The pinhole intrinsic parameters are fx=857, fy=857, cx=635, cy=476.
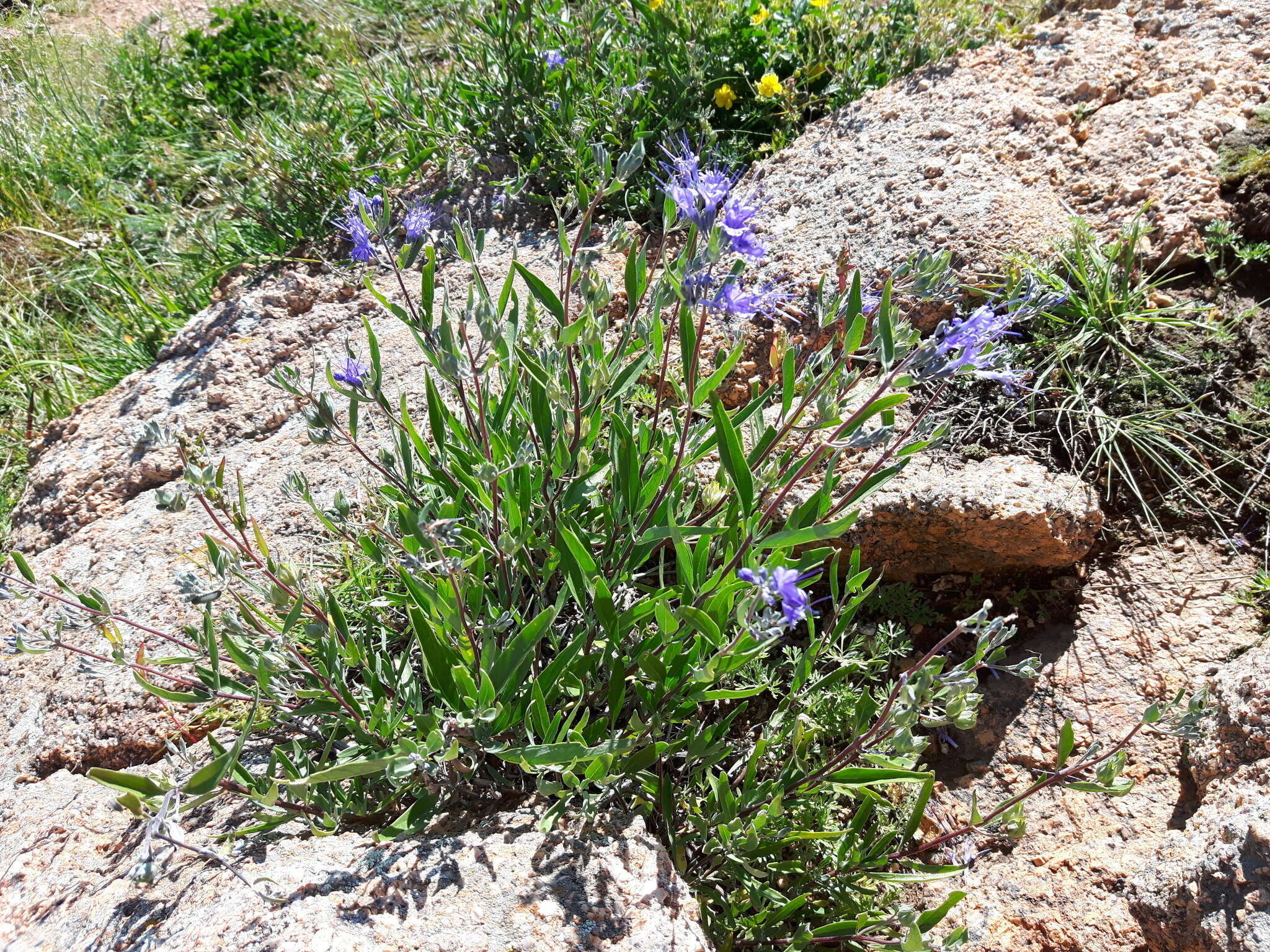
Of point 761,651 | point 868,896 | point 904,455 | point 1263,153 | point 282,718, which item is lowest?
point 868,896

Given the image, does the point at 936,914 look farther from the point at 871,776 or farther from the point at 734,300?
the point at 734,300

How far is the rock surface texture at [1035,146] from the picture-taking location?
289cm

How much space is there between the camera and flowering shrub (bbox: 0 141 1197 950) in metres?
1.64

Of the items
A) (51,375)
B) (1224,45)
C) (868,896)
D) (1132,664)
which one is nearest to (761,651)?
(868,896)

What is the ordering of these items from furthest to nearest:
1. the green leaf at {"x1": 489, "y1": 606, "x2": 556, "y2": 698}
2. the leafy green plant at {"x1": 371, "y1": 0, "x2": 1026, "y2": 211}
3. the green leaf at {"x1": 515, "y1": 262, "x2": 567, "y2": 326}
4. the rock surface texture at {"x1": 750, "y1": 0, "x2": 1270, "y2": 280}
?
the leafy green plant at {"x1": 371, "y1": 0, "x2": 1026, "y2": 211} < the rock surface texture at {"x1": 750, "y1": 0, "x2": 1270, "y2": 280} < the green leaf at {"x1": 515, "y1": 262, "x2": 567, "y2": 326} < the green leaf at {"x1": 489, "y1": 606, "x2": 556, "y2": 698}

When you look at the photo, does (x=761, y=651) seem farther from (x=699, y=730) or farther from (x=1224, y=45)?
(x=1224, y=45)

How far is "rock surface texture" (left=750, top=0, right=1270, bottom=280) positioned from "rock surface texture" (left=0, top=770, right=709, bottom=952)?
204 centimetres

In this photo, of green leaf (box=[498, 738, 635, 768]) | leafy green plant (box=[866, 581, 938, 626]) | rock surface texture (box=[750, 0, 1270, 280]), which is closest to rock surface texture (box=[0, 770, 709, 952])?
green leaf (box=[498, 738, 635, 768])

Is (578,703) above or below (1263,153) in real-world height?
below

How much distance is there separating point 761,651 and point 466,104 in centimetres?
319

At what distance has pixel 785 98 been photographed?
356 cm

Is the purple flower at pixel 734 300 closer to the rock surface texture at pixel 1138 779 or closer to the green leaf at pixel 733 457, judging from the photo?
the green leaf at pixel 733 457

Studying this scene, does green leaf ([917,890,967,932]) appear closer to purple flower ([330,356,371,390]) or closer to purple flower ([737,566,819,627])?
purple flower ([737,566,819,627])

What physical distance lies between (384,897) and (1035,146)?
124 inches
